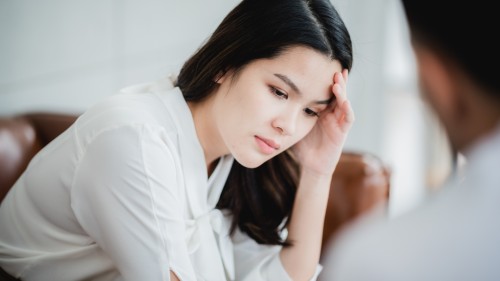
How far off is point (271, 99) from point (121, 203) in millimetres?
383

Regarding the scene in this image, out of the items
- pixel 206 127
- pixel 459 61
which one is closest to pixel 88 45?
pixel 206 127

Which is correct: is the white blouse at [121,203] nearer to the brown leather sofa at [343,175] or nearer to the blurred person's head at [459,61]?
the brown leather sofa at [343,175]

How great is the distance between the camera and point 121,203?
39.5 inches

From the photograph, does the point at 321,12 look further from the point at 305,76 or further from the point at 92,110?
the point at 92,110

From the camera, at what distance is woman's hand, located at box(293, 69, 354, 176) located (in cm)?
128

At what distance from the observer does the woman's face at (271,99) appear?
3.62 ft

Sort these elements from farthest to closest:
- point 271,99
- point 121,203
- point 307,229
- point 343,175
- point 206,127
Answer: point 343,175 → point 307,229 → point 206,127 → point 271,99 → point 121,203

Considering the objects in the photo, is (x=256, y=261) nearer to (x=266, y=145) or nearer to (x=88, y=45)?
(x=266, y=145)

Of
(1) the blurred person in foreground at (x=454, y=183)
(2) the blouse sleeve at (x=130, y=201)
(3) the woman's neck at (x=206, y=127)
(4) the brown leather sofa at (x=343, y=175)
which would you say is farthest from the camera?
(4) the brown leather sofa at (x=343, y=175)

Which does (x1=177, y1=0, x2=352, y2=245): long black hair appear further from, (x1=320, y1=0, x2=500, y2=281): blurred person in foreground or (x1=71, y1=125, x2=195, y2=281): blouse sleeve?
(x1=320, y1=0, x2=500, y2=281): blurred person in foreground

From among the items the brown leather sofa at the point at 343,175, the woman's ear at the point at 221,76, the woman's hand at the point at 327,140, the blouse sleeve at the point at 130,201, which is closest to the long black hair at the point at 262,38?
the woman's ear at the point at 221,76

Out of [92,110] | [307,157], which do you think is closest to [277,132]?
[307,157]

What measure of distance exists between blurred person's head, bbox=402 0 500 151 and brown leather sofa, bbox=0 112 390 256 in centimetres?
108

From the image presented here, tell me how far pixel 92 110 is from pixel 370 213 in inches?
37.9
